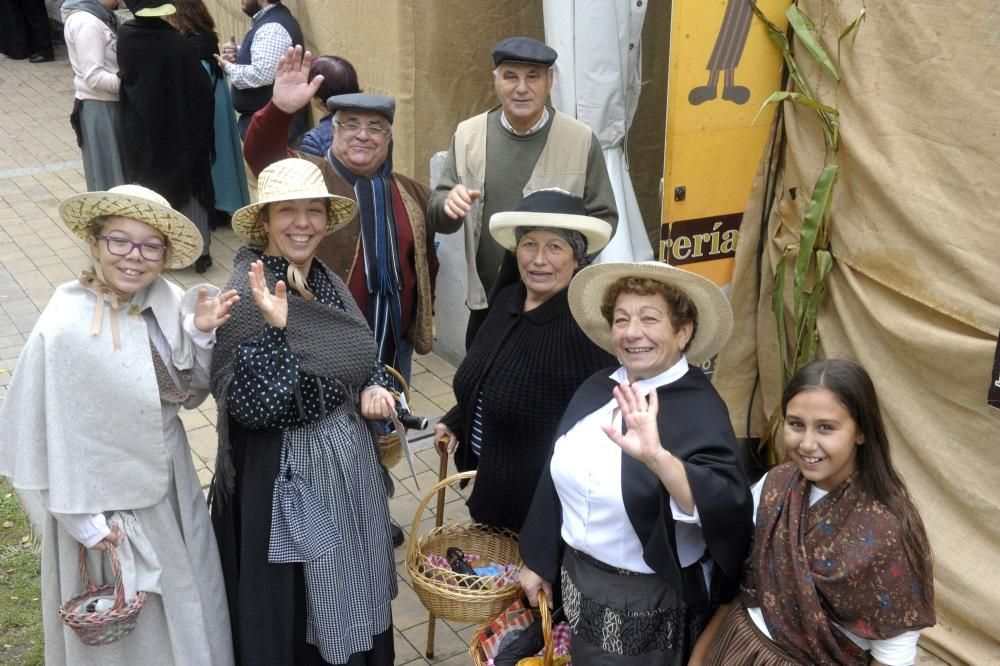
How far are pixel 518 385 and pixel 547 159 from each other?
1.30 meters

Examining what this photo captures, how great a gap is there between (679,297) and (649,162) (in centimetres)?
311

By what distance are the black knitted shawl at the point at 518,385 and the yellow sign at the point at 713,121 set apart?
1.02m

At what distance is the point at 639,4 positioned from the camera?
15.6 feet

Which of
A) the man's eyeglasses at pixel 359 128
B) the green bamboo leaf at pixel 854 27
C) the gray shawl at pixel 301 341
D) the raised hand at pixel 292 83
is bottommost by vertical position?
the gray shawl at pixel 301 341

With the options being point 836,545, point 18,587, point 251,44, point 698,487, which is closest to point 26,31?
point 251,44

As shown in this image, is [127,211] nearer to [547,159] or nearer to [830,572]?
[547,159]

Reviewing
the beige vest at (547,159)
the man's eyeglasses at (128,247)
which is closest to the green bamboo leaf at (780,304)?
the beige vest at (547,159)

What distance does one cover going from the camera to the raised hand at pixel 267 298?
3035 millimetres

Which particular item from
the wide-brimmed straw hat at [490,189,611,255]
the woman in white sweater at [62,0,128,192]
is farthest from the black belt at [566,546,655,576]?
the woman in white sweater at [62,0,128,192]

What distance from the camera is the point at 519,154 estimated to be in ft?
14.2

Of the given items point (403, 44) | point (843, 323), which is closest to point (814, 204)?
point (843, 323)

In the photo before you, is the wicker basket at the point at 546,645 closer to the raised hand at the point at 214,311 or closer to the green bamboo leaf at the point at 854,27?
the raised hand at the point at 214,311

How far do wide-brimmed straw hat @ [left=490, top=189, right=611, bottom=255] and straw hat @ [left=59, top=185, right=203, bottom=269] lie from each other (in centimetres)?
101

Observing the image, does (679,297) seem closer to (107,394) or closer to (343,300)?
(343,300)
